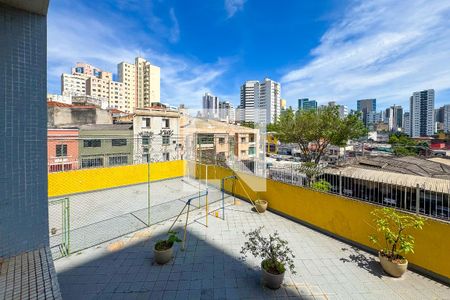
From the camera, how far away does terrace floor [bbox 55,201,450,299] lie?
3.67 m

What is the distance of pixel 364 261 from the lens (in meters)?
4.58

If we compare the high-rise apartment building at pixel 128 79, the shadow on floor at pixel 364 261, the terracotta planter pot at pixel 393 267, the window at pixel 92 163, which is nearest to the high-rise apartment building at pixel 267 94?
the high-rise apartment building at pixel 128 79

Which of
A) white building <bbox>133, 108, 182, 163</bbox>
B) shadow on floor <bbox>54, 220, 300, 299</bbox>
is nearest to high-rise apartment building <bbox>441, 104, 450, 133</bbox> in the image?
white building <bbox>133, 108, 182, 163</bbox>

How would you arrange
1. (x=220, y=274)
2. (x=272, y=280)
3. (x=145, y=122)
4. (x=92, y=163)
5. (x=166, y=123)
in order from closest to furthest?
1. (x=272, y=280)
2. (x=220, y=274)
3. (x=92, y=163)
4. (x=145, y=122)
5. (x=166, y=123)

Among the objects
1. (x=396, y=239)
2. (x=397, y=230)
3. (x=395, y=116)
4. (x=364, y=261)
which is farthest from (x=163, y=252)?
→ (x=395, y=116)

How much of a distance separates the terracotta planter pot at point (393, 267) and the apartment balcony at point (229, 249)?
12 centimetres

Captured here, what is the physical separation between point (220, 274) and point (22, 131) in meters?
4.08

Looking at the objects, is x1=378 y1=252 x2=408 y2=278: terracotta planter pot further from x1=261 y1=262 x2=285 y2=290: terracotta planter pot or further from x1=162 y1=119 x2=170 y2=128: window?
x1=162 y1=119 x2=170 y2=128: window

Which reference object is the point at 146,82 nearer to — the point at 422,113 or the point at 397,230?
the point at 397,230

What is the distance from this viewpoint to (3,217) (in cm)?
274

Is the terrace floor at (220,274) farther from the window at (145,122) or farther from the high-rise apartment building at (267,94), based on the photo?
the high-rise apartment building at (267,94)

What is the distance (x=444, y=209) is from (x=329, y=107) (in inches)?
334

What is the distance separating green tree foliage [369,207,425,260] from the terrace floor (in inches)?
17.4

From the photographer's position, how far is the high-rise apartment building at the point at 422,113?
7419 centimetres
